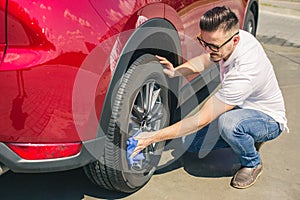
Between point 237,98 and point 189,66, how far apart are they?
58 centimetres

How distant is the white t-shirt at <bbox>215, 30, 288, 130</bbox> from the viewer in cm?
273

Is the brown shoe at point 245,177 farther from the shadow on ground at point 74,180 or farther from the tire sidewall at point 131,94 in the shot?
the tire sidewall at point 131,94

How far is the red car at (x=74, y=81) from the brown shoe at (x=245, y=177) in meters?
0.72

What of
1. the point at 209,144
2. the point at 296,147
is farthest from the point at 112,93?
the point at 296,147

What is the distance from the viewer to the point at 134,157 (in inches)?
107

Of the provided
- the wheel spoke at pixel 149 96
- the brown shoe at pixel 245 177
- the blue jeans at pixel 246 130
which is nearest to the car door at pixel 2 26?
the wheel spoke at pixel 149 96

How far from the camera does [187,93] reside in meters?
3.44

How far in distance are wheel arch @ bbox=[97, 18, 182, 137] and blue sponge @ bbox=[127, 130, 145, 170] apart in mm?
212

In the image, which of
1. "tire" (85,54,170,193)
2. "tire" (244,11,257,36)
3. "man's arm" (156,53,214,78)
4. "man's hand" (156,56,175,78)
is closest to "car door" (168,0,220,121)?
"man's arm" (156,53,214,78)

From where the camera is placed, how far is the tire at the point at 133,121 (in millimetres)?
2461

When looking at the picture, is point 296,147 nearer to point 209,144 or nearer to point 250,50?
point 209,144

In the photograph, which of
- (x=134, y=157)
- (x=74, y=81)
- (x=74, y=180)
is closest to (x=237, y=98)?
(x=134, y=157)

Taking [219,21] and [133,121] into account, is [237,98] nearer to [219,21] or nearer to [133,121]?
[219,21]

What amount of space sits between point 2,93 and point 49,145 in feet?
1.08
